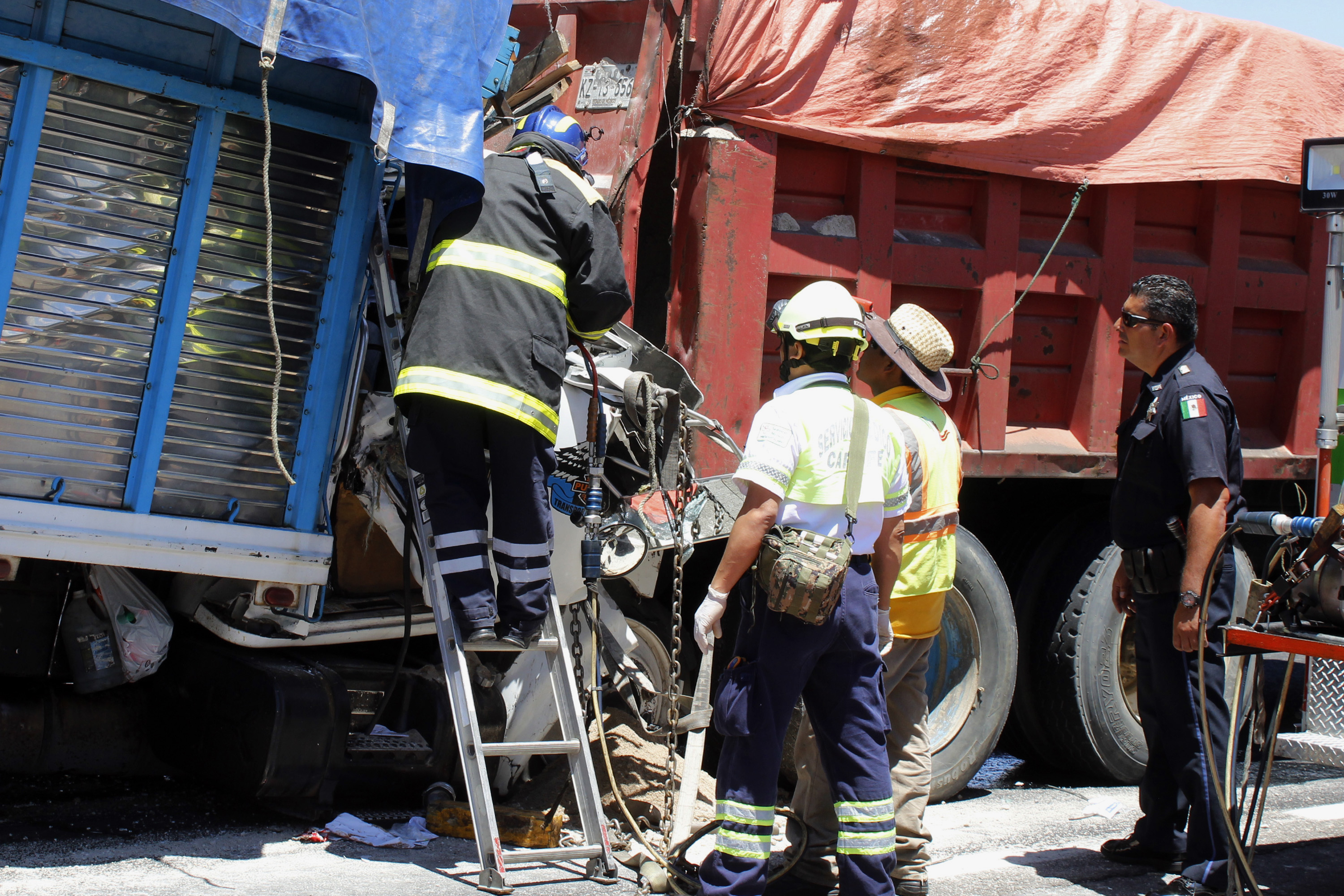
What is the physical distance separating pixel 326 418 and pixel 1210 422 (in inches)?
104

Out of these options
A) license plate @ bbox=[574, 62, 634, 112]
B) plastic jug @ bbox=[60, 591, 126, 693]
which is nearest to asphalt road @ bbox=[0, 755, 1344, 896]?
plastic jug @ bbox=[60, 591, 126, 693]

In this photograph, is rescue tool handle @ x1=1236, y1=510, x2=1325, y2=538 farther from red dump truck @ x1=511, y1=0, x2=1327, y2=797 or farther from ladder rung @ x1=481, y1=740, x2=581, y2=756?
ladder rung @ x1=481, y1=740, x2=581, y2=756

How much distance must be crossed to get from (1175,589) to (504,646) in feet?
6.85

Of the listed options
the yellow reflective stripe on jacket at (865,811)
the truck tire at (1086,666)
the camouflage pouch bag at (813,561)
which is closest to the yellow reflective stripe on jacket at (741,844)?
the yellow reflective stripe on jacket at (865,811)

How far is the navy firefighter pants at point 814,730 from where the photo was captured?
123 inches

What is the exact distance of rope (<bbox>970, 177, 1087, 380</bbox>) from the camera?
4.73 metres

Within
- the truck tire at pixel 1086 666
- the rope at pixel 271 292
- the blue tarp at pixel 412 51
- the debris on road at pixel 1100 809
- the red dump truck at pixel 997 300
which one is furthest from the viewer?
the truck tire at pixel 1086 666

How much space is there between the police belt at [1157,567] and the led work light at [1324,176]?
1142mm

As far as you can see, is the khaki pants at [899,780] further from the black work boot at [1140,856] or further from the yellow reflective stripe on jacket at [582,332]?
the yellow reflective stripe on jacket at [582,332]

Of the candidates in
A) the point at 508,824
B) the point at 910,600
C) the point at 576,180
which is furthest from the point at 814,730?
the point at 576,180

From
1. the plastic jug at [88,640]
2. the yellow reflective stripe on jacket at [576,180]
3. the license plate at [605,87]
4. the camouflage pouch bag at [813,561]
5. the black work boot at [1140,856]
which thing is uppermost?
the license plate at [605,87]

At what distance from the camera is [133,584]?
3484 millimetres

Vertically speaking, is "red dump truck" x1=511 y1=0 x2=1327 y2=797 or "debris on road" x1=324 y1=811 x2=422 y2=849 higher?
"red dump truck" x1=511 y1=0 x2=1327 y2=797

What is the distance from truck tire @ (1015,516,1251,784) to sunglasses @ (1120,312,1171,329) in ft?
4.67
